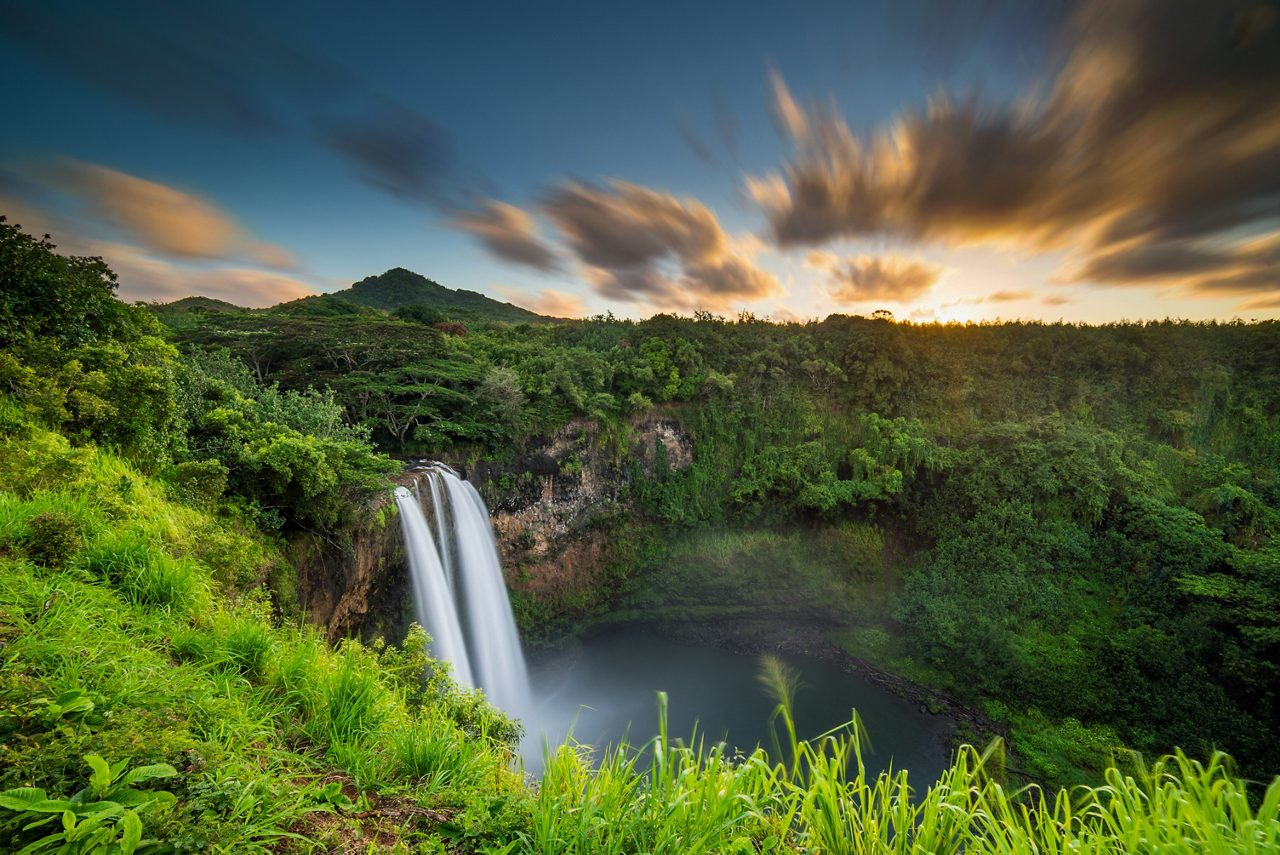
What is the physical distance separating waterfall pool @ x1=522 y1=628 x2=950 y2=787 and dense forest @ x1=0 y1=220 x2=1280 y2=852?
1.27 meters

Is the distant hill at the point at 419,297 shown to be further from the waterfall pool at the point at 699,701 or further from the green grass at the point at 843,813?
the green grass at the point at 843,813

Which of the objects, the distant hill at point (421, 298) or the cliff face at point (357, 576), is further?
the distant hill at point (421, 298)

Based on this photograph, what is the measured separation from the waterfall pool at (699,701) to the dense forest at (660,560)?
127 cm

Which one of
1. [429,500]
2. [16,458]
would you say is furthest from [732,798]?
[429,500]

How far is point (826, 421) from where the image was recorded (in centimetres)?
1928

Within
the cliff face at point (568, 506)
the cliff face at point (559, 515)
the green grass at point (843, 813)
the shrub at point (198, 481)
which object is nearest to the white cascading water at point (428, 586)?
the cliff face at point (559, 515)

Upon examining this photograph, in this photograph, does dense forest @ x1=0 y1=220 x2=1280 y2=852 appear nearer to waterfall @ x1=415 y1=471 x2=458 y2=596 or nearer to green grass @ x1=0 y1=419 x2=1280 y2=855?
green grass @ x1=0 y1=419 x2=1280 y2=855

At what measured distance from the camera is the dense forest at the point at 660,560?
1.97 meters

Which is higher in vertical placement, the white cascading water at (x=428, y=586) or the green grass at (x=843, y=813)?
the green grass at (x=843, y=813)

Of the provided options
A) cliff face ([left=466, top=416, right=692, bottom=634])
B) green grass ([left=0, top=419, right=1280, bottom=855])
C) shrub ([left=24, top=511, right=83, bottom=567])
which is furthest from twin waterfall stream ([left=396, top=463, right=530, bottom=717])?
green grass ([left=0, top=419, right=1280, bottom=855])

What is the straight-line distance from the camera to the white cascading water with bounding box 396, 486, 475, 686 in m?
10.7

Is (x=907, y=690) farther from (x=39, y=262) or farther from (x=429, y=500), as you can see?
(x=39, y=262)

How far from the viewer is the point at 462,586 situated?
41.5 ft

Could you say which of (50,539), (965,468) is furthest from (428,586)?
(965,468)
